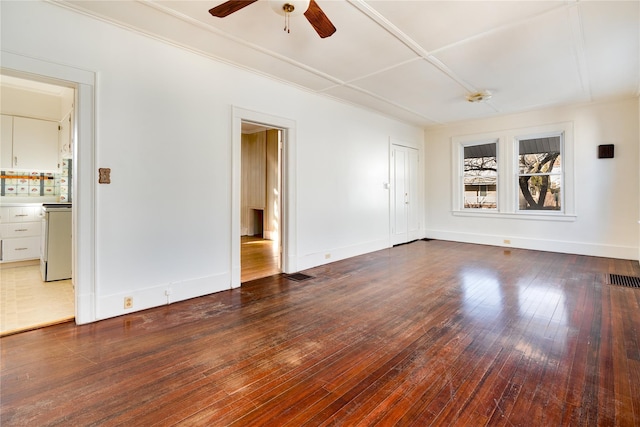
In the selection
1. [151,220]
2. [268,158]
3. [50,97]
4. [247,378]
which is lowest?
[247,378]

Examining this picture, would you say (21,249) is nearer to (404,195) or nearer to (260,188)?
(260,188)

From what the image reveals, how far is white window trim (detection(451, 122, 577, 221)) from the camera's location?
18.5ft

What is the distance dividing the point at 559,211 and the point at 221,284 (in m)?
A: 6.33

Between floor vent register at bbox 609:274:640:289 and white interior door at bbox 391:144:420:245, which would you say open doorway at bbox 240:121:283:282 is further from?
floor vent register at bbox 609:274:640:289

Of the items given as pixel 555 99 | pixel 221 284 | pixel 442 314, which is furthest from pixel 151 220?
pixel 555 99

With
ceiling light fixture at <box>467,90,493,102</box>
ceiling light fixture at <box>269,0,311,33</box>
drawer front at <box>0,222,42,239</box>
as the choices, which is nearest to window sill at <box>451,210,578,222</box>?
ceiling light fixture at <box>467,90,493,102</box>

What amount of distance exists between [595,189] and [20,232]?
385 inches

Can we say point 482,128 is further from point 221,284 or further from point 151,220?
point 151,220

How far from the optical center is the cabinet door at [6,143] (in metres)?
4.82

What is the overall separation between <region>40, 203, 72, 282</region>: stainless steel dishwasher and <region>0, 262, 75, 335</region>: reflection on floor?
0.14 m

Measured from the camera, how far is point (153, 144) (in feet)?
10.0

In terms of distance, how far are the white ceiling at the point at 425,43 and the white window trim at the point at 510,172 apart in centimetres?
108

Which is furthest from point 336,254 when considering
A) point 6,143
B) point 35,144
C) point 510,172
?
point 6,143

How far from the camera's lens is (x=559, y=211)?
19.2 feet
